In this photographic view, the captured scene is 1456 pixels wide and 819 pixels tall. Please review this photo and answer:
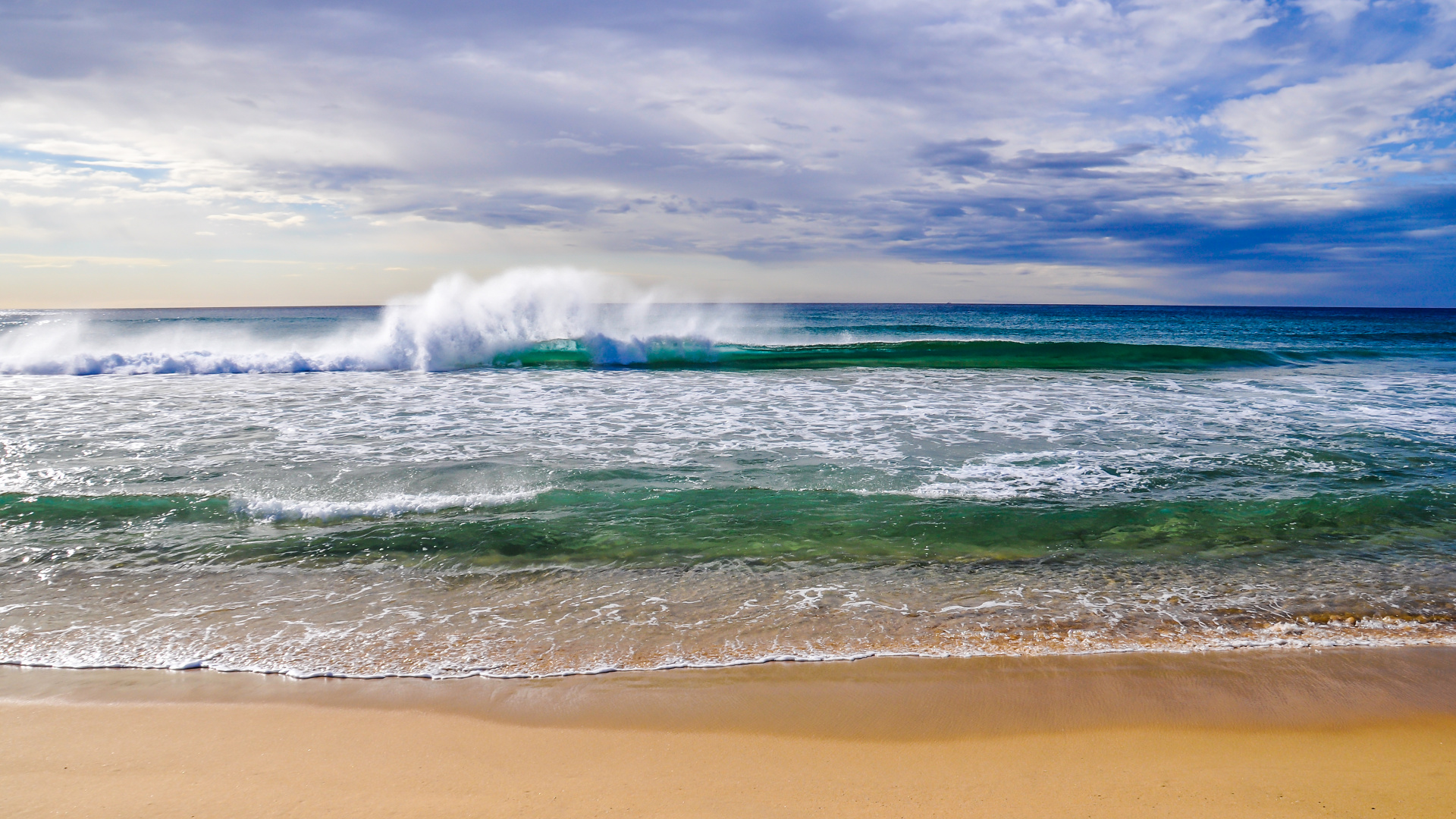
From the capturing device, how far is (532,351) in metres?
21.4

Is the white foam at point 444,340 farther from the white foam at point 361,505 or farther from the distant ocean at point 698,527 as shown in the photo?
the white foam at point 361,505

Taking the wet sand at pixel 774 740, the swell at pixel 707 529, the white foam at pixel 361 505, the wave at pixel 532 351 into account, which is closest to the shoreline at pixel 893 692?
the wet sand at pixel 774 740

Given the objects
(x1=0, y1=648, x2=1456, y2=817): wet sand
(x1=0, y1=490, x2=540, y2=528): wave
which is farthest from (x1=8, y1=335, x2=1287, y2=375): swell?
(x1=0, y1=648, x2=1456, y2=817): wet sand

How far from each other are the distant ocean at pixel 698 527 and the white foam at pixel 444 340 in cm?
534

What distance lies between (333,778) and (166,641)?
1939mm

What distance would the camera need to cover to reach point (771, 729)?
320cm

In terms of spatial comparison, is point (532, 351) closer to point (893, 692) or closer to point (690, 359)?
point (690, 359)

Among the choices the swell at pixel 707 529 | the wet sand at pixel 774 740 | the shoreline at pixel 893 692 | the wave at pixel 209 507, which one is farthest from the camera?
the wave at pixel 209 507

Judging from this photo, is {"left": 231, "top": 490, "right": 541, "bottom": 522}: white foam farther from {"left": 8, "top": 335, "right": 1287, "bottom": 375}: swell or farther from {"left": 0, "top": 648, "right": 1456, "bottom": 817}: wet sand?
{"left": 8, "top": 335, "right": 1287, "bottom": 375}: swell

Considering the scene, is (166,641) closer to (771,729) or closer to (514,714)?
(514,714)

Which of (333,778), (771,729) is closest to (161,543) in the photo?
(333,778)

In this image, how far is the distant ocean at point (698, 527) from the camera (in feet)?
13.4

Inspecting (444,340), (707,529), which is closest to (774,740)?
(707,529)

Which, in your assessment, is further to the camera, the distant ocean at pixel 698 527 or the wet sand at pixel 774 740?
the distant ocean at pixel 698 527
